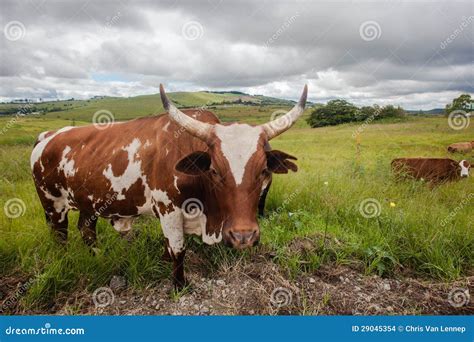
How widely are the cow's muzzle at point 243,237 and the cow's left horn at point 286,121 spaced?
3.24 feet

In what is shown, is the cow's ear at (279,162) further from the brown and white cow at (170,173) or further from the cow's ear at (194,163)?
the cow's ear at (194,163)

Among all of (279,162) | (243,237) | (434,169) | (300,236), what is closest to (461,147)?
(434,169)

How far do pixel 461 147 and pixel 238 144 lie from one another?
32.1 feet

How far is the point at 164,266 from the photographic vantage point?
364 cm

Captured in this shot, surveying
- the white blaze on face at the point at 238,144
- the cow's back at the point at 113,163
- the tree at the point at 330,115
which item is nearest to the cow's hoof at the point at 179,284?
the cow's back at the point at 113,163

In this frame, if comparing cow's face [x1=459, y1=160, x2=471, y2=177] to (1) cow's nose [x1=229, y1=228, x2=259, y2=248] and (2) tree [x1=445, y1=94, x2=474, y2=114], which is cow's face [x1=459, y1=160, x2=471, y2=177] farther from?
(1) cow's nose [x1=229, y1=228, x2=259, y2=248]

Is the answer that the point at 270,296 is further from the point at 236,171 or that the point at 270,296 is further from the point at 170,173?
the point at 170,173

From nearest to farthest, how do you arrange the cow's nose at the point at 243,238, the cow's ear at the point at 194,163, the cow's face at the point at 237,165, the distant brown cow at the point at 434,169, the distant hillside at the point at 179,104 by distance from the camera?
1. the cow's nose at the point at 243,238
2. the cow's face at the point at 237,165
3. the cow's ear at the point at 194,163
4. the distant hillside at the point at 179,104
5. the distant brown cow at the point at 434,169

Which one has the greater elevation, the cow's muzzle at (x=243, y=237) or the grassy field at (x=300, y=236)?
the cow's muzzle at (x=243, y=237)

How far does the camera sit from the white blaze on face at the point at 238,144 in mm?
2559

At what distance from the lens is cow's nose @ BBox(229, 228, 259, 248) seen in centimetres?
→ 240

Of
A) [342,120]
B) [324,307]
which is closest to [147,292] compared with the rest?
[324,307]

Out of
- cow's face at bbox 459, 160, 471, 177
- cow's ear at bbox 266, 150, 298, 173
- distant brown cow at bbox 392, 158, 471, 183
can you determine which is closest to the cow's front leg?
cow's ear at bbox 266, 150, 298, 173

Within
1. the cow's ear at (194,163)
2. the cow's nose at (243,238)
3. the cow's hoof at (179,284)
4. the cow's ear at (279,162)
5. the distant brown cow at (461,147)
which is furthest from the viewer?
the distant brown cow at (461,147)
